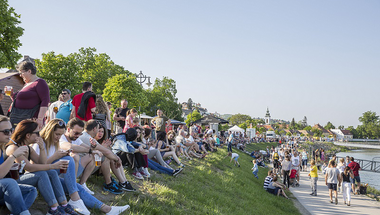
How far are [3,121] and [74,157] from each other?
1.32 m

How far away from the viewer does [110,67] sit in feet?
143

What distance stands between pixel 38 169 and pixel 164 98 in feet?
177

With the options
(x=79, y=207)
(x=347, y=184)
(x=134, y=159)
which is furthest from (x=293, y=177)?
(x=79, y=207)

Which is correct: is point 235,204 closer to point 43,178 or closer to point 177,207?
point 177,207

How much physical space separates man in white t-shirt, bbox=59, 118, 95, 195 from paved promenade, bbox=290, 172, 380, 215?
31.0 ft

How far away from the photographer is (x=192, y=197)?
721 cm

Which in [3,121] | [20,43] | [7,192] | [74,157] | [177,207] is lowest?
[177,207]

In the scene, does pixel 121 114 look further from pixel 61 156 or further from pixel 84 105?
pixel 61 156

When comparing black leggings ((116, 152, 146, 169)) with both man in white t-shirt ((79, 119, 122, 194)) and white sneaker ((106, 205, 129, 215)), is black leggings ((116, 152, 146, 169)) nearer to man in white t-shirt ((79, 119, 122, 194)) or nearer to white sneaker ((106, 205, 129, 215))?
man in white t-shirt ((79, 119, 122, 194))

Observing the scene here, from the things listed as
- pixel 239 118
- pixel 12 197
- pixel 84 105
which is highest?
pixel 239 118

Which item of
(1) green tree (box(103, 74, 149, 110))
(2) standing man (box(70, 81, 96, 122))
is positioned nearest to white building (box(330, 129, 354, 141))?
(1) green tree (box(103, 74, 149, 110))

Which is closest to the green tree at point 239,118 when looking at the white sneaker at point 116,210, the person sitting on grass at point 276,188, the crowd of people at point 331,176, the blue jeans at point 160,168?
the crowd of people at point 331,176

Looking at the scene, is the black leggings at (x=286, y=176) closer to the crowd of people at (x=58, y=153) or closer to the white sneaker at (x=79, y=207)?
the crowd of people at (x=58, y=153)

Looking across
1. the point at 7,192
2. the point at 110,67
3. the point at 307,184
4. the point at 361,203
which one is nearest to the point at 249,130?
the point at 110,67
